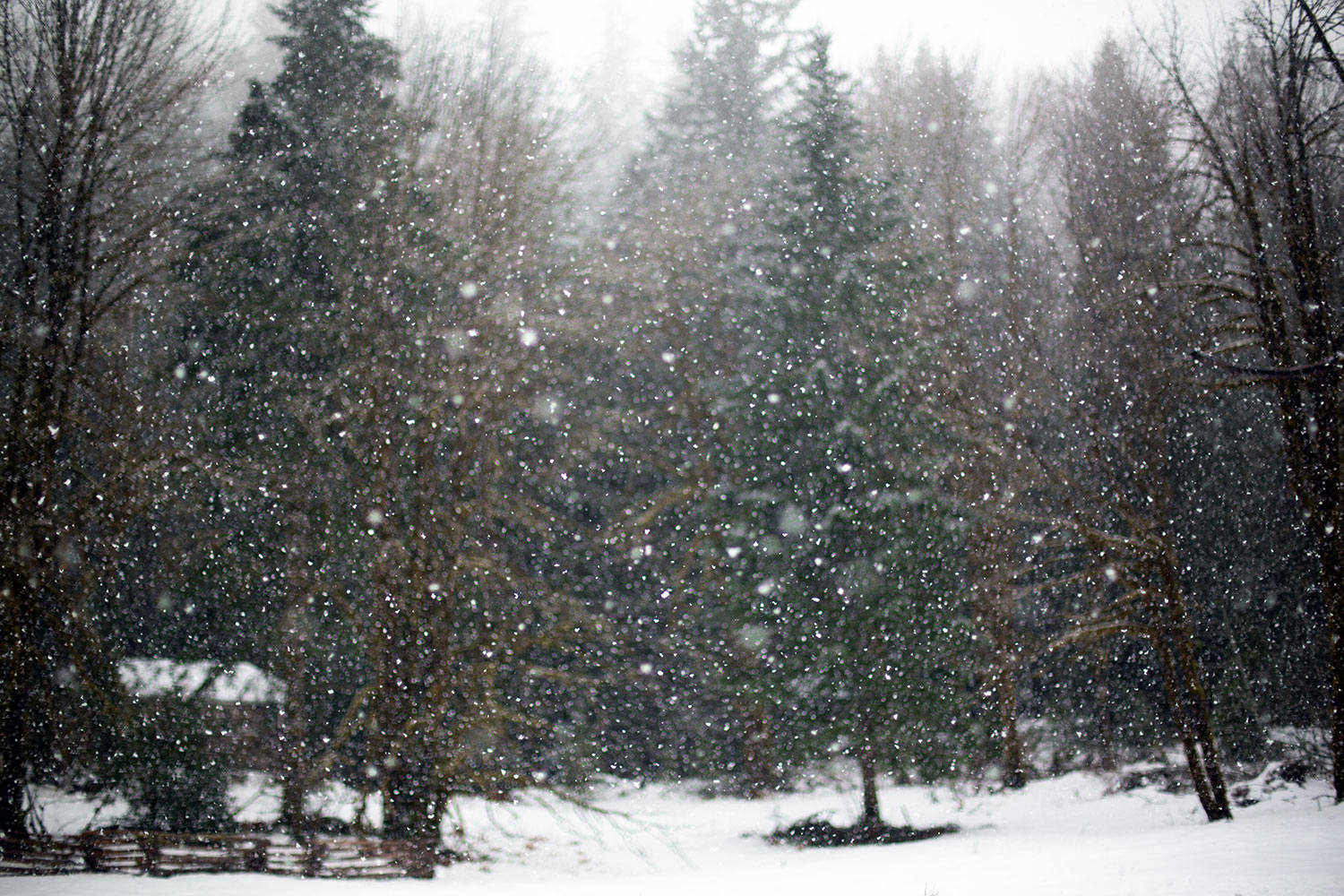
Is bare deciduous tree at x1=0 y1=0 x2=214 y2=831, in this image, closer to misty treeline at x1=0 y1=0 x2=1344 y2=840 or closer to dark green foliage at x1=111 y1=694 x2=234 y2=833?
misty treeline at x1=0 y1=0 x2=1344 y2=840

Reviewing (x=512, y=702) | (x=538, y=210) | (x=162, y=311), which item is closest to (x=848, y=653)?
(x=512, y=702)

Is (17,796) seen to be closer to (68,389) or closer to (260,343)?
(68,389)

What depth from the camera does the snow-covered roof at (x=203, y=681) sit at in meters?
10.5

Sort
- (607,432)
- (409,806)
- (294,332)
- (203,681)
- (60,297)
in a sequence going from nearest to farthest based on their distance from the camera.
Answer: (60,297) < (409,806) < (203,681) < (294,332) < (607,432)

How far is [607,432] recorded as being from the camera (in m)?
15.6

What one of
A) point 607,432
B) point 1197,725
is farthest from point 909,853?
point 607,432

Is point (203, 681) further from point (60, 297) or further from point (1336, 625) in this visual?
point (1336, 625)

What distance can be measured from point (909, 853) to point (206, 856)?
27.4 feet

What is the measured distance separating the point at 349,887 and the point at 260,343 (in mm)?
7089

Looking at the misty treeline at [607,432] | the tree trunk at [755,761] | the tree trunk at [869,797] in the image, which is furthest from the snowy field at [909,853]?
the misty treeline at [607,432]

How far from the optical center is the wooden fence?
7.39 m

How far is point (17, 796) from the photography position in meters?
7.86

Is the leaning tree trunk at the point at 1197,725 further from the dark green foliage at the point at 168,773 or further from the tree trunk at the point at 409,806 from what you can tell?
the dark green foliage at the point at 168,773

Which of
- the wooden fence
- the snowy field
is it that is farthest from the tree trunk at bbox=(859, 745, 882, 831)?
the wooden fence
